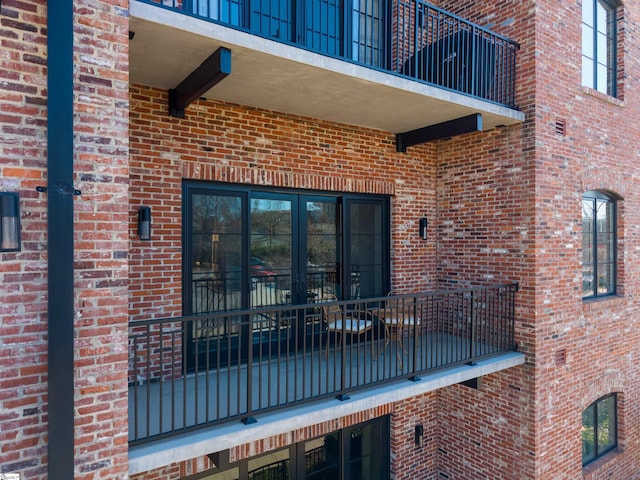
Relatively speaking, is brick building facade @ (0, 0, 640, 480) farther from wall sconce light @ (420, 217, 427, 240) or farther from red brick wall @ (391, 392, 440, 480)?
wall sconce light @ (420, 217, 427, 240)

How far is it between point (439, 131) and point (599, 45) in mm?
3405

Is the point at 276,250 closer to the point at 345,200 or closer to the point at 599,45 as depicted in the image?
the point at 345,200

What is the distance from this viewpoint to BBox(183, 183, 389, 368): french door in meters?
4.32

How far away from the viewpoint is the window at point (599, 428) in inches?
240

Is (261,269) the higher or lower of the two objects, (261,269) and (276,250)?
the lower

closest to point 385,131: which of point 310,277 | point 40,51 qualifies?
point 310,277

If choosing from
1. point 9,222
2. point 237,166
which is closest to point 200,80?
point 237,166

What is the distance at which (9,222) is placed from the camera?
2.25m

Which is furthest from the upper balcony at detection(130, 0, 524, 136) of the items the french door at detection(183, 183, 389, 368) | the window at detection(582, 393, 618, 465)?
the window at detection(582, 393, 618, 465)

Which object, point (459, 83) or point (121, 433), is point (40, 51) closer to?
point (121, 433)

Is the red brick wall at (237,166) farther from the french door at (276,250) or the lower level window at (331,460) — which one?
the lower level window at (331,460)

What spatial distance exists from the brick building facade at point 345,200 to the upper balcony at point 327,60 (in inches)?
3.4

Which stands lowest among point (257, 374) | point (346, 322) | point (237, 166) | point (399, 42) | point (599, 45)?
point (257, 374)

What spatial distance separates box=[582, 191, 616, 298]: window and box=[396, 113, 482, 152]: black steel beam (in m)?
2.43
